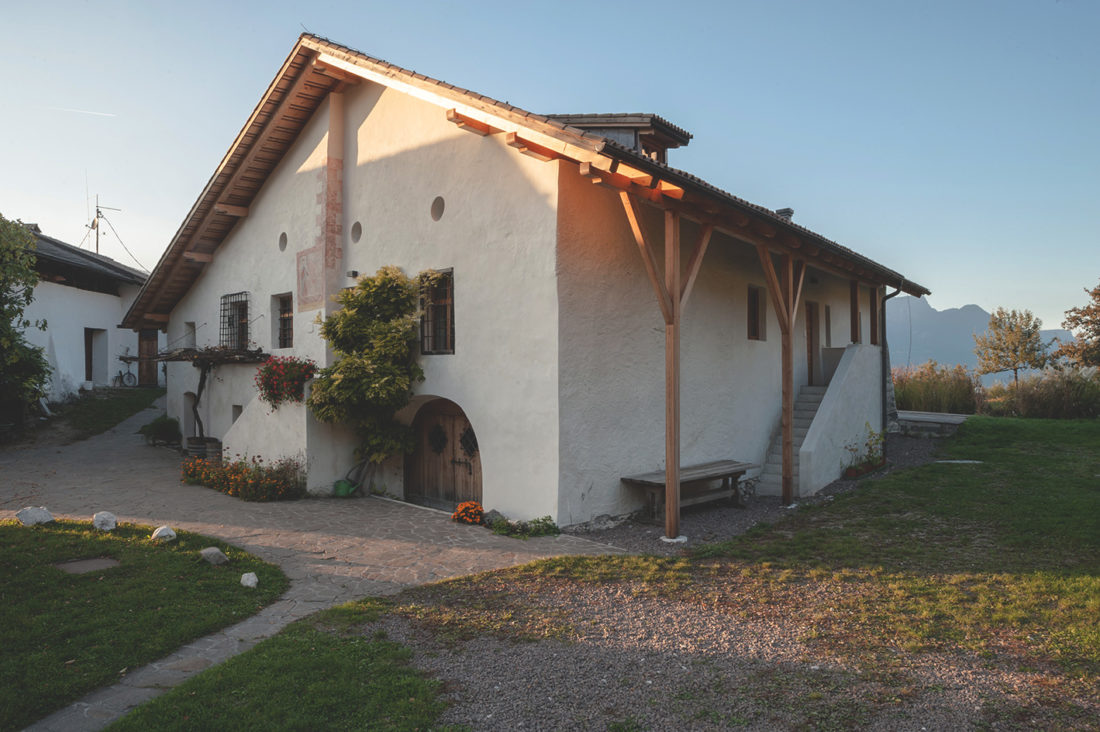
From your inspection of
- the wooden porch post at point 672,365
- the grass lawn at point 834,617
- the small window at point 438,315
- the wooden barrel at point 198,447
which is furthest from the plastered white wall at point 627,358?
the wooden barrel at point 198,447

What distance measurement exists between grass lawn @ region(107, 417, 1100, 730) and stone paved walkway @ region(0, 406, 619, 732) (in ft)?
1.17

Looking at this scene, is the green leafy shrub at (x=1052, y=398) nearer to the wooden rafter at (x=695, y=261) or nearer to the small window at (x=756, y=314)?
the small window at (x=756, y=314)

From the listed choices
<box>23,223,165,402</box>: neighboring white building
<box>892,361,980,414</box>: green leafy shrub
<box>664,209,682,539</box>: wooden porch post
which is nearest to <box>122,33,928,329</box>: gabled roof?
<box>664,209,682,539</box>: wooden porch post

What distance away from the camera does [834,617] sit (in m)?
5.26

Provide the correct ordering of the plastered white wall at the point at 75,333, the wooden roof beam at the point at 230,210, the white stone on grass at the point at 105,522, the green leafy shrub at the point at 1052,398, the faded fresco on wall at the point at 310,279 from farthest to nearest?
the plastered white wall at the point at 75,333, the green leafy shrub at the point at 1052,398, the wooden roof beam at the point at 230,210, the faded fresco on wall at the point at 310,279, the white stone on grass at the point at 105,522

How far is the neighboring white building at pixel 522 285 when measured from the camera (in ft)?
26.5

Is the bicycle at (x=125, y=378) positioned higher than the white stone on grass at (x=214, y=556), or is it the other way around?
the bicycle at (x=125, y=378)

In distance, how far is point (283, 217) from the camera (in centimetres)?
1259

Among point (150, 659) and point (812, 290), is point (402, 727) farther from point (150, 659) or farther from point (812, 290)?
point (812, 290)

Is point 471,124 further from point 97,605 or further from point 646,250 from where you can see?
point 97,605

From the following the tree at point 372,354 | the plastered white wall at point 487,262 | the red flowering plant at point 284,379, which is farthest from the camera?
the red flowering plant at point 284,379

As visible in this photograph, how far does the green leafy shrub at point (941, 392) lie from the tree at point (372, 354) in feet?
49.7

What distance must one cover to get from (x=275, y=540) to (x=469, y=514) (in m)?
2.41

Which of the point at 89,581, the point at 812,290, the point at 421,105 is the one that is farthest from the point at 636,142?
the point at 89,581
